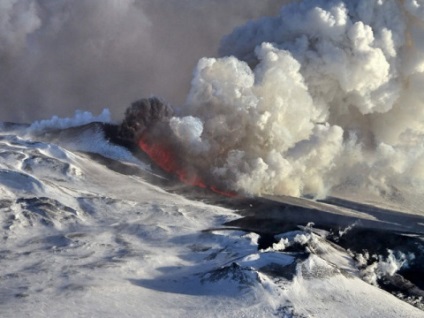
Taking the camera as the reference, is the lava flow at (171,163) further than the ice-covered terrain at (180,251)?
Yes

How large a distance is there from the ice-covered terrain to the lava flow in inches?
164

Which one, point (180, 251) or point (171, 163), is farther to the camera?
point (171, 163)

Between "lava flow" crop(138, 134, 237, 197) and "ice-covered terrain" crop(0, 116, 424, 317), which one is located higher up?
"lava flow" crop(138, 134, 237, 197)

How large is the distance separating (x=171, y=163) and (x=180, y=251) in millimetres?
39213

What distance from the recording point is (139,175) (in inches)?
3780

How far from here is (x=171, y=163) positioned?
336ft

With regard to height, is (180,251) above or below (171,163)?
below

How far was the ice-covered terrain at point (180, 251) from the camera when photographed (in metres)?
51.8

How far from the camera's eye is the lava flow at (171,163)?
3821 inches

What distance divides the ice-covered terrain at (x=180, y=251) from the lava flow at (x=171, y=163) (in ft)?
13.7

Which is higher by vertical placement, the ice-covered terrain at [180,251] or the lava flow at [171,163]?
the lava flow at [171,163]

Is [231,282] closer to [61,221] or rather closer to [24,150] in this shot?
[61,221]

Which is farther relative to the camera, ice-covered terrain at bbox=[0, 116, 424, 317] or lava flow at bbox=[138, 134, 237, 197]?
lava flow at bbox=[138, 134, 237, 197]

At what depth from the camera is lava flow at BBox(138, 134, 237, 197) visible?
97062mm
